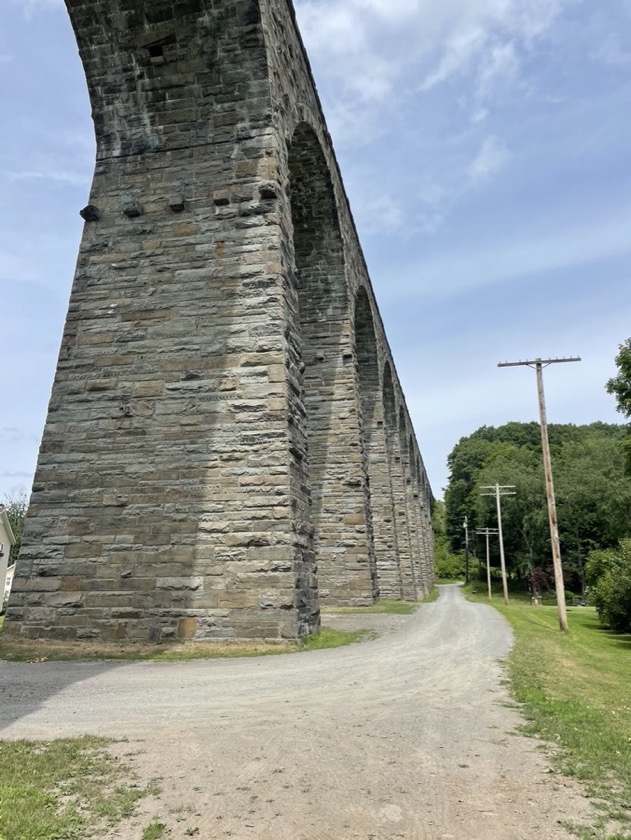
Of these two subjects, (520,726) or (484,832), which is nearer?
(484,832)

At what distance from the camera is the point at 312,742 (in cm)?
325

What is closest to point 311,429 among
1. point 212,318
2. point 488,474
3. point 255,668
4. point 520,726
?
point 212,318

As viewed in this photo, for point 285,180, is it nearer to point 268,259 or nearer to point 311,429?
point 268,259

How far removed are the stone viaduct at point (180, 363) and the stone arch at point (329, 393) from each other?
3698 mm

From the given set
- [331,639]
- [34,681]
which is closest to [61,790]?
[34,681]

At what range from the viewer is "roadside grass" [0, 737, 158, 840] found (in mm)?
2158

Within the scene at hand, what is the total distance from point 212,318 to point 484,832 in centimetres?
686

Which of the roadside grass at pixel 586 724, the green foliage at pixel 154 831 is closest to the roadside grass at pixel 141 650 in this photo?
the roadside grass at pixel 586 724

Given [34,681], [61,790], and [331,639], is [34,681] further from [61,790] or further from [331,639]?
[331,639]

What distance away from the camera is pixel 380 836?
6.98 feet

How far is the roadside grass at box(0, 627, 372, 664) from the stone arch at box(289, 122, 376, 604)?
20.4 ft

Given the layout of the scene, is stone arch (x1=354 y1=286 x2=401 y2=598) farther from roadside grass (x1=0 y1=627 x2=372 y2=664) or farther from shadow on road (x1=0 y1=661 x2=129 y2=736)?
shadow on road (x1=0 y1=661 x2=129 y2=736)

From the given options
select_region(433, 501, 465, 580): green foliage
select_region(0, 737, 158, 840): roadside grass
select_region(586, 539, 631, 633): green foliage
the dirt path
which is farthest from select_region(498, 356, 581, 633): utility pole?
select_region(433, 501, 465, 580): green foliage

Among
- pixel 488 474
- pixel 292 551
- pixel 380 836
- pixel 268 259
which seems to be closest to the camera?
pixel 380 836
